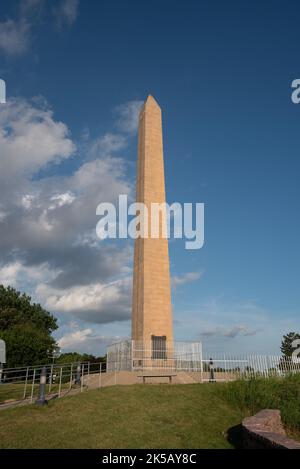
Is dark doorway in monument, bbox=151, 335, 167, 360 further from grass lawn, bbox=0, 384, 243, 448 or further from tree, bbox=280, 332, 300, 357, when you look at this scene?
tree, bbox=280, 332, 300, 357

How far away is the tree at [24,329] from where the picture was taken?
36094 mm

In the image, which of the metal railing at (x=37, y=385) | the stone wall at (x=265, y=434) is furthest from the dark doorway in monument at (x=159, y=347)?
the stone wall at (x=265, y=434)

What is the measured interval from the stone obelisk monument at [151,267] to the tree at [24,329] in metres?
16.7

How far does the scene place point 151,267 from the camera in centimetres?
2522

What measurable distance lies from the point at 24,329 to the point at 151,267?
22.1 m

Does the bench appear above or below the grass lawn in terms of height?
above

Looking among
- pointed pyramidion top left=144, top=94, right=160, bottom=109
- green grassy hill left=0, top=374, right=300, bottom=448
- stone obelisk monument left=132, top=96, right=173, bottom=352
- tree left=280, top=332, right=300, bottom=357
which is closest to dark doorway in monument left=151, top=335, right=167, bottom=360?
stone obelisk monument left=132, top=96, right=173, bottom=352

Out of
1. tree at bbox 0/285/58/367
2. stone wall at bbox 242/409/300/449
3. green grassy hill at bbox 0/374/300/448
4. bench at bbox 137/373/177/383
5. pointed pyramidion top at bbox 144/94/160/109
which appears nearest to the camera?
stone wall at bbox 242/409/300/449

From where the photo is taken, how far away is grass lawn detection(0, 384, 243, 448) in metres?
9.03

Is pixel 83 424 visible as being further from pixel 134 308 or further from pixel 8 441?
pixel 134 308

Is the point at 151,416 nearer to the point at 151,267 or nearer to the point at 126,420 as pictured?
the point at 126,420

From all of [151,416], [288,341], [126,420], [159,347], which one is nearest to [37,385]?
[159,347]

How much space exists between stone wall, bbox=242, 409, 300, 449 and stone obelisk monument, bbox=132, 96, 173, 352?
13.6 m
